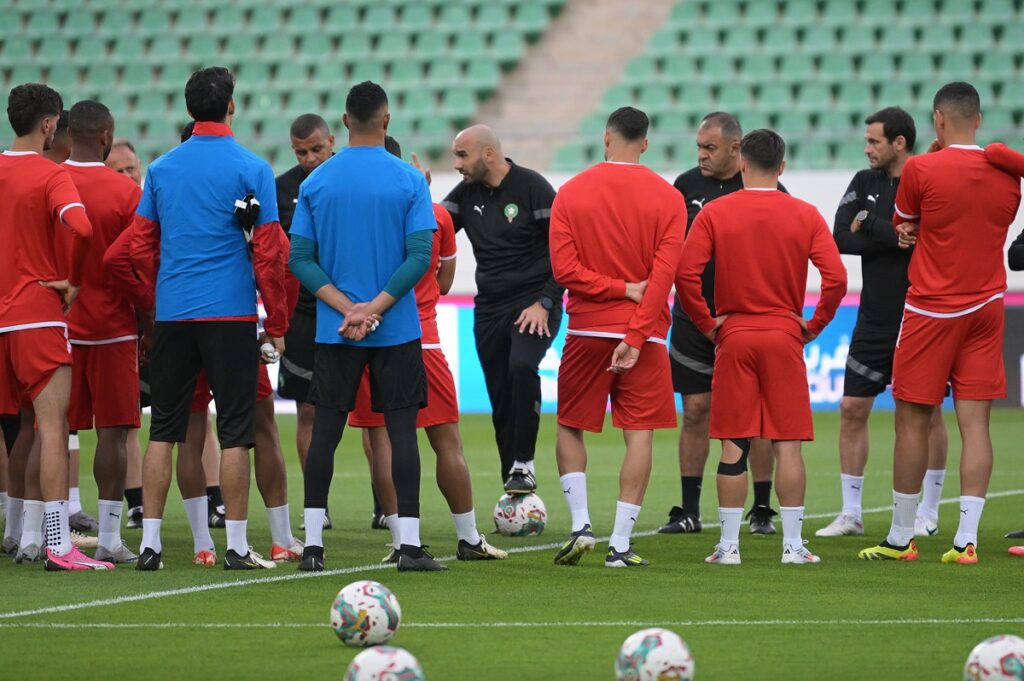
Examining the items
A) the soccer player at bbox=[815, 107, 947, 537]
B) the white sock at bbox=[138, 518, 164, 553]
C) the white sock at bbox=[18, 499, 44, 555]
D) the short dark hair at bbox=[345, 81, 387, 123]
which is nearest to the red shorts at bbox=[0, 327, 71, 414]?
the white sock at bbox=[18, 499, 44, 555]

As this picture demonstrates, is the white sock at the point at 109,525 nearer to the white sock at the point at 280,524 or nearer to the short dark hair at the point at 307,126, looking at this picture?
the white sock at the point at 280,524

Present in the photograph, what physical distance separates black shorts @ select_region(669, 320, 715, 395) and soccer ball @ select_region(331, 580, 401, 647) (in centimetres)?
399

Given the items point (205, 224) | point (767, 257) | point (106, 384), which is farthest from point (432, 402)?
point (767, 257)

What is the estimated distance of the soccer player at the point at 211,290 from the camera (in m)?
7.04

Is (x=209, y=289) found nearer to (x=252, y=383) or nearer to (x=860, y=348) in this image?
(x=252, y=383)

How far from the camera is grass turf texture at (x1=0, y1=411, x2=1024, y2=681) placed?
5.06 m

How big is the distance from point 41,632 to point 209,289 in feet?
6.39

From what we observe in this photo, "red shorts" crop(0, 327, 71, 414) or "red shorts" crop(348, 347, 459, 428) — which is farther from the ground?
"red shorts" crop(0, 327, 71, 414)

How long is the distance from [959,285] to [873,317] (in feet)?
4.74

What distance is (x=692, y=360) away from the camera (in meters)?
9.04

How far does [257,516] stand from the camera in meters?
9.87

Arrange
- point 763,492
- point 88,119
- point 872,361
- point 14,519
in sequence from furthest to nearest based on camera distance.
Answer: point 763,492, point 872,361, point 14,519, point 88,119

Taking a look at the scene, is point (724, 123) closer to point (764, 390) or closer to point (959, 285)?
point (959, 285)

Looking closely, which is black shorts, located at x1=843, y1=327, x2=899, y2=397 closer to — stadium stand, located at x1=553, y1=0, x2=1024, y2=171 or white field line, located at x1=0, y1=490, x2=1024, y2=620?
white field line, located at x1=0, y1=490, x2=1024, y2=620
